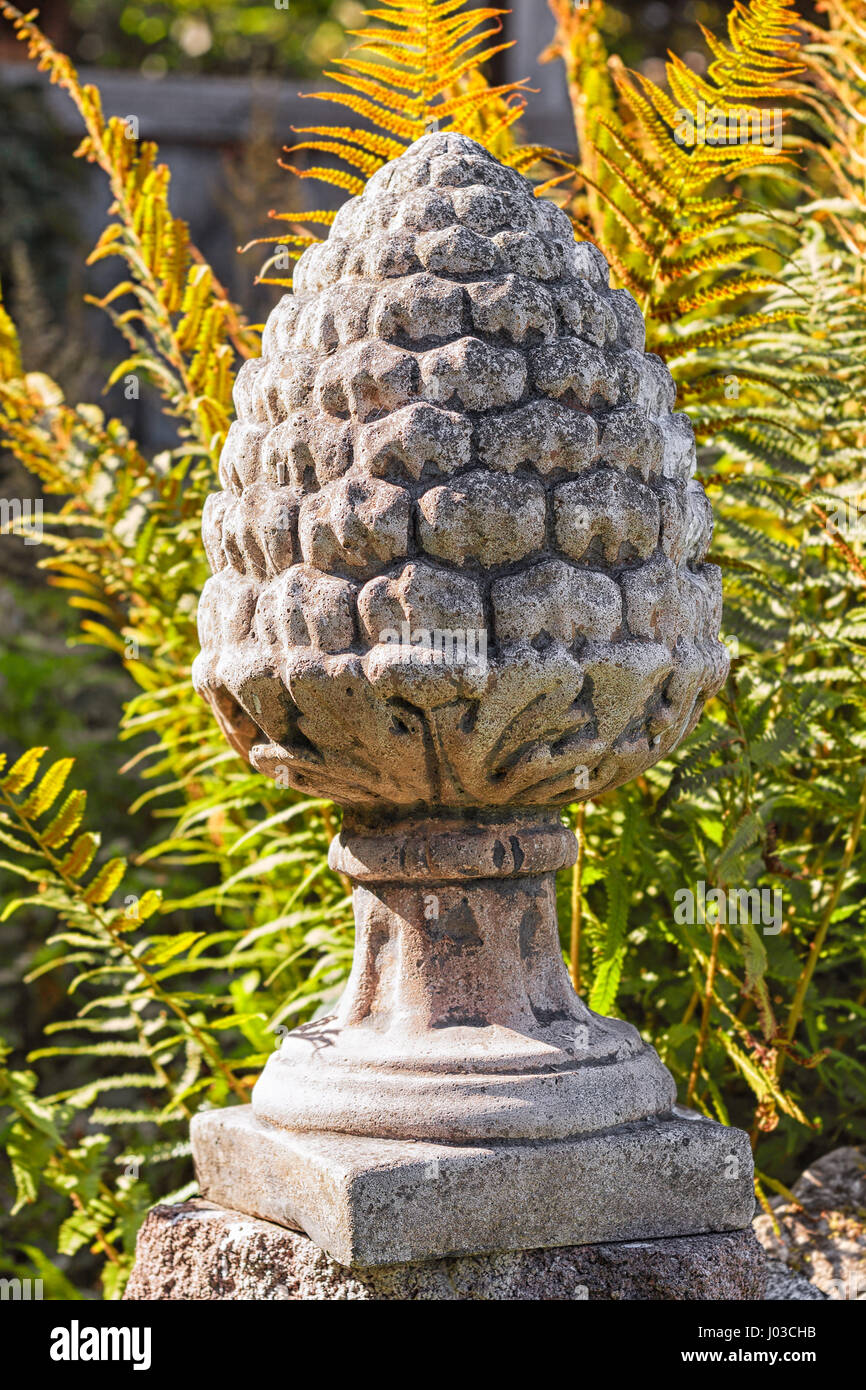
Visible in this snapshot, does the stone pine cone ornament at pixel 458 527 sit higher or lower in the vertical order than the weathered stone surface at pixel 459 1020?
higher

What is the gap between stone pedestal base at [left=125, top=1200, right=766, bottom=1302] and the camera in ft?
5.85

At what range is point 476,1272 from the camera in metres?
1.79

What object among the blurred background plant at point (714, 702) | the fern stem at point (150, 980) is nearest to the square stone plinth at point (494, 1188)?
the blurred background plant at point (714, 702)

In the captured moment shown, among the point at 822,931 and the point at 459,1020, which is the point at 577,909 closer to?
the point at 822,931

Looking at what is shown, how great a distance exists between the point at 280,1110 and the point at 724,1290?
0.67 m

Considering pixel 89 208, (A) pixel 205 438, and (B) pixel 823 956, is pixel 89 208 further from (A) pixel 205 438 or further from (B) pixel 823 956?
(B) pixel 823 956

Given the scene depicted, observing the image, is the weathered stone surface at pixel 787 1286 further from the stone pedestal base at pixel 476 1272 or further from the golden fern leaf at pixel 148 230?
the golden fern leaf at pixel 148 230

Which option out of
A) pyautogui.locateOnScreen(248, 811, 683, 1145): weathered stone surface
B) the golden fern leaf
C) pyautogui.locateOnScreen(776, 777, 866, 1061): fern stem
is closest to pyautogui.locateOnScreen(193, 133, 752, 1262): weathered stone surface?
pyautogui.locateOnScreen(248, 811, 683, 1145): weathered stone surface

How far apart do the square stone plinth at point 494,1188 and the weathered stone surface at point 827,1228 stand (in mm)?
519

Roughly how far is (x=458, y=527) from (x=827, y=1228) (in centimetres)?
152

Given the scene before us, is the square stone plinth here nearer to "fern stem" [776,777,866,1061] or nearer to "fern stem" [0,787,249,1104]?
"fern stem" [776,777,866,1061]

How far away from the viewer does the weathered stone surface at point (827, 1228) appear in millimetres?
2338

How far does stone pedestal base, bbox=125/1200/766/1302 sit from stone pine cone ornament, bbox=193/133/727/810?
620 millimetres
